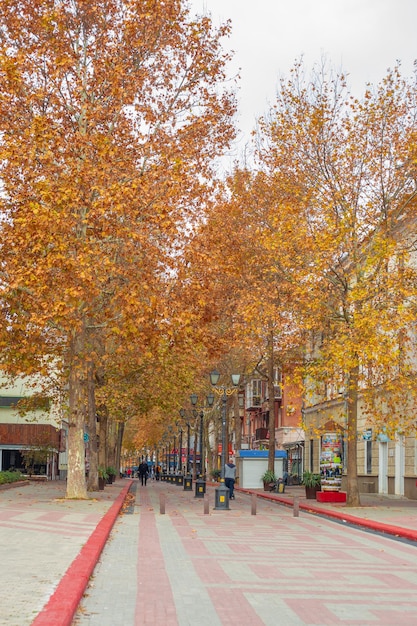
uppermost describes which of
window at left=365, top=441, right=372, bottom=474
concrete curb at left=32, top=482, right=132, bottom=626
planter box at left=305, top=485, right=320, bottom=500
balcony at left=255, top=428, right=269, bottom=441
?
balcony at left=255, top=428, right=269, bottom=441

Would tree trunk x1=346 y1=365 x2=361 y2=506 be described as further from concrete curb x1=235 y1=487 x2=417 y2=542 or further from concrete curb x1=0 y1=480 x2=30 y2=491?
concrete curb x1=0 y1=480 x2=30 y2=491

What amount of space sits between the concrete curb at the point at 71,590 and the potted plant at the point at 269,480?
33.8 m

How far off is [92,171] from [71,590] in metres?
Answer: 17.5

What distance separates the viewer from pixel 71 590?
31.3 feet

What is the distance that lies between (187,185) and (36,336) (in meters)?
6.26

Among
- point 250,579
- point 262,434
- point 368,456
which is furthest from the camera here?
point 262,434

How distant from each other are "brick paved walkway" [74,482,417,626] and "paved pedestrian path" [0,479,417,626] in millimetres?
17

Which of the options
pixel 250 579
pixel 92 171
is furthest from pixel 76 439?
pixel 250 579

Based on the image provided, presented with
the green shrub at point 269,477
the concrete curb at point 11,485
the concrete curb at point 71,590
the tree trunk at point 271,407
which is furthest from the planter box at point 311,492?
the concrete curb at point 71,590

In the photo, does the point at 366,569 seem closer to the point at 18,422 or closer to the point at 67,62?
the point at 67,62

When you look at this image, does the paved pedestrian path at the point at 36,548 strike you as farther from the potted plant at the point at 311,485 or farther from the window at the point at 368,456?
the window at the point at 368,456

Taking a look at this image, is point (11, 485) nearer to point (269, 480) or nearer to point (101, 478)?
point (101, 478)

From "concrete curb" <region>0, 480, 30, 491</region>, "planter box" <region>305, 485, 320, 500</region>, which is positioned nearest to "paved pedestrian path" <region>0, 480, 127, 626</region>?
"concrete curb" <region>0, 480, 30, 491</region>

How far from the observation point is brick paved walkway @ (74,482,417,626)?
9.12 meters
